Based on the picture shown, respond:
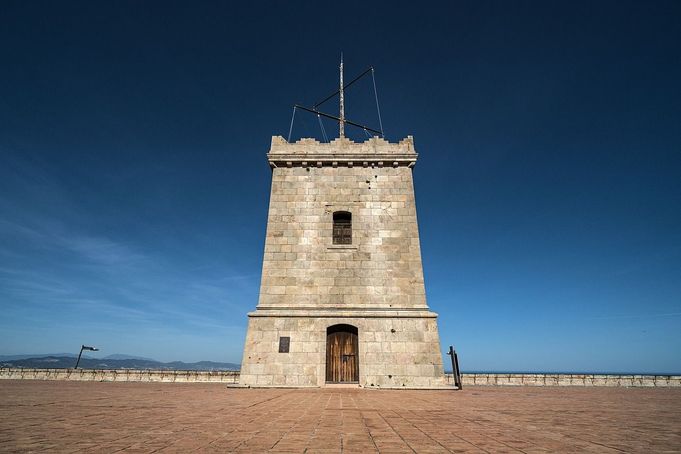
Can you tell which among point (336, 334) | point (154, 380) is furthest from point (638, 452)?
point (154, 380)

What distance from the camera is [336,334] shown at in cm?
1188

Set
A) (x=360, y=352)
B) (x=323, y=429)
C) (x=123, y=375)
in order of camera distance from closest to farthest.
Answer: (x=323, y=429), (x=360, y=352), (x=123, y=375)

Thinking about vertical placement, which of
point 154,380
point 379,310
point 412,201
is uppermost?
point 412,201

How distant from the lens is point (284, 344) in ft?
37.8

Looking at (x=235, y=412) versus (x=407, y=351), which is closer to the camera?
(x=235, y=412)

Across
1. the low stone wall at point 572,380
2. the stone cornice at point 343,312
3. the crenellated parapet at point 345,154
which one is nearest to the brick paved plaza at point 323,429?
the stone cornice at point 343,312

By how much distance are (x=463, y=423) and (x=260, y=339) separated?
8459 millimetres

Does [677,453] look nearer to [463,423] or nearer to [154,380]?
[463,423]

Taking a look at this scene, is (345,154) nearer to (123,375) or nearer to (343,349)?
(343,349)

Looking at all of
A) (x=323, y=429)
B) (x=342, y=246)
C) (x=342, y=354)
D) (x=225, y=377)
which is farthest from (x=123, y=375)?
(x=323, y=429)

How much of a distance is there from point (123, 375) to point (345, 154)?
46.8ft

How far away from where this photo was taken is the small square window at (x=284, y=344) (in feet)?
37.6

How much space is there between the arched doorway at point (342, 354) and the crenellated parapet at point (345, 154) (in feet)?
22.9

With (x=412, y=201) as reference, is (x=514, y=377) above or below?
below
